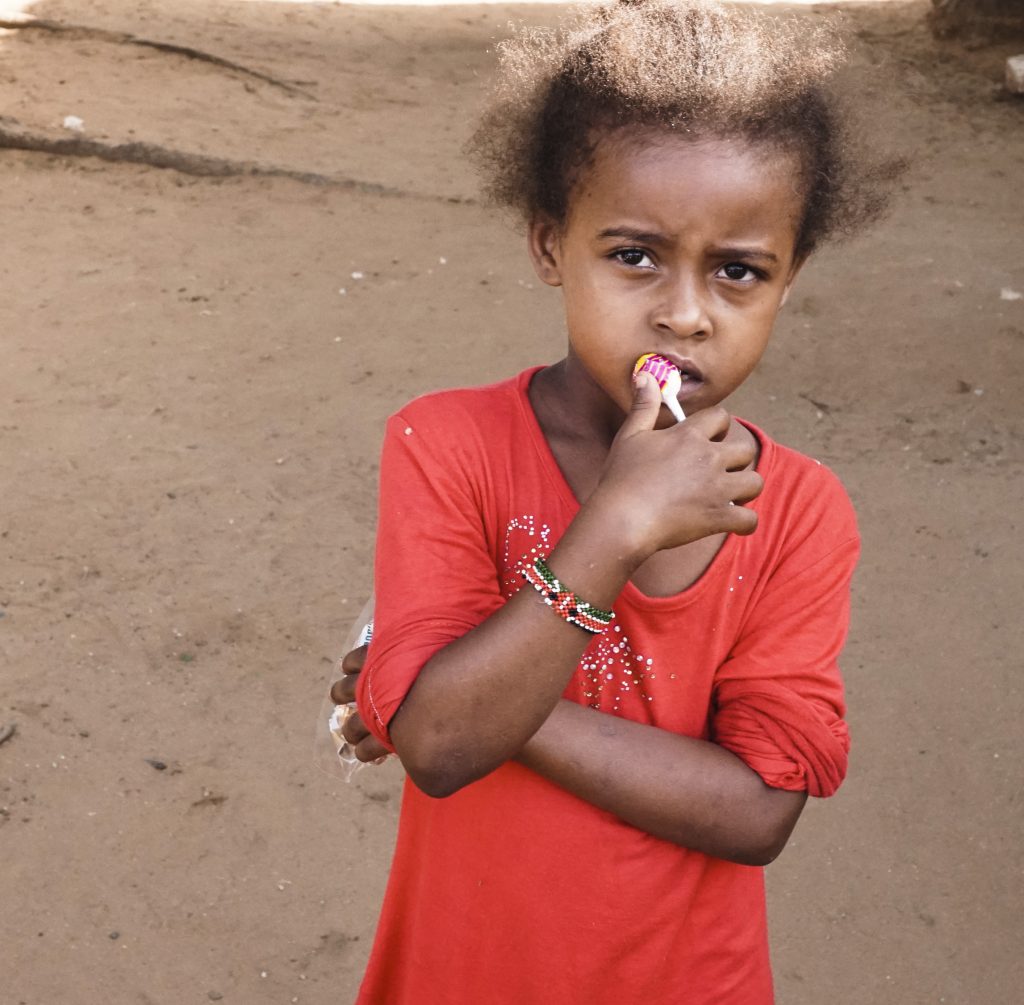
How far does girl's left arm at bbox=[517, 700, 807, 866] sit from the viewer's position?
1.39 m

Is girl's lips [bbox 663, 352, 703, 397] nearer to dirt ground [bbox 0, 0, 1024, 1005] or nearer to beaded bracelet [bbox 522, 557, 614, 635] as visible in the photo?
beaded bracelet [bbox 522, 557, 614, 635]

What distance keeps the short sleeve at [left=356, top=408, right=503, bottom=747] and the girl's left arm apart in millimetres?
154

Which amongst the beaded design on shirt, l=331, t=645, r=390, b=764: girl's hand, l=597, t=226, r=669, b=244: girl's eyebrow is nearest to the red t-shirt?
the beaded design on shirt

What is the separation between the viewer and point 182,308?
4.97 metres

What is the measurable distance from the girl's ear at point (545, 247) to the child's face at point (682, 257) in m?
0.09

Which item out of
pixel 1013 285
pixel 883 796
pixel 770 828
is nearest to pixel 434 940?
pixel 770 828

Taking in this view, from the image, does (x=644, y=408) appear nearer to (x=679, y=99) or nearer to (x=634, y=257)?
(x=634, y=257)

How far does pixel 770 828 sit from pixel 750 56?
0.79 meters

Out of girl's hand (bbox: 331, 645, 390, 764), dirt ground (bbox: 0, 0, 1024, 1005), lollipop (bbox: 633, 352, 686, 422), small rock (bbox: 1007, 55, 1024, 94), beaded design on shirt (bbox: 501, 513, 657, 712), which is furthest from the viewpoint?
small rock (bbox: 1007, 55, 1024, 94)

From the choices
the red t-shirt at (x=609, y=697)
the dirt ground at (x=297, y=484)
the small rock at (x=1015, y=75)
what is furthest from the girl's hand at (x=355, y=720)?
the small rock at (x=1015, y=75)

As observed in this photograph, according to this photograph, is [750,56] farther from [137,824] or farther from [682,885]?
[137,824]

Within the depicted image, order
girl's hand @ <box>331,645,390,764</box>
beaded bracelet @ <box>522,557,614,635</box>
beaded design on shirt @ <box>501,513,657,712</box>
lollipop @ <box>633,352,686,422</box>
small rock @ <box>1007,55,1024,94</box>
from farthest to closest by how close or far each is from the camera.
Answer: small rock @ <box>1007,55,1024,94</box> → girl's hand @ <box>331,645,390,764</box> → beaded design on shirt @ <box>501,513,657,712</box> → lollipop @ <box>633,352,686,422</box> → beaded bracelet @ <box>522,557,614,635</box>

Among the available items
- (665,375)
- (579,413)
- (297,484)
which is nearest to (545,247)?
(579,413)

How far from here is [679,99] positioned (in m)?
1.37
